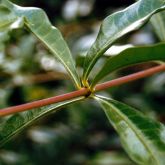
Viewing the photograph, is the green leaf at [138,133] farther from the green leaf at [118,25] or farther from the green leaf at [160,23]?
the green leaf at [160,23]

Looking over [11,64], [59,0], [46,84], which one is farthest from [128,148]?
[59,0]

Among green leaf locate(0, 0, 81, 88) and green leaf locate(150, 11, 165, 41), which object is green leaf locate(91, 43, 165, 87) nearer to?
green leaf locate(0, 0, 81, 88)

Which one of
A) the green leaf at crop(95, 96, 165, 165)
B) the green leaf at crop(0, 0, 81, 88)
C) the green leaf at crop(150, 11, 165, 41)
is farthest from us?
the green leaf at crop(150, 11, 165, 41)

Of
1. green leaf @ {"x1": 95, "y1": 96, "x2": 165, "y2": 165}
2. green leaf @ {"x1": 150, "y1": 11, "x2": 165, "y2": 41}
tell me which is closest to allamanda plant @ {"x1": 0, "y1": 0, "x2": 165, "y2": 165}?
green leaf @ {"x1": 95, "y1": 96, "x2": 165, "y2": 165}

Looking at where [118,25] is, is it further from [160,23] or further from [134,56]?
[160,23]

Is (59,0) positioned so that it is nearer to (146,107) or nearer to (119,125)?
(146,107)

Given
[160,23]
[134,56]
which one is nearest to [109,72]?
[134,56]
